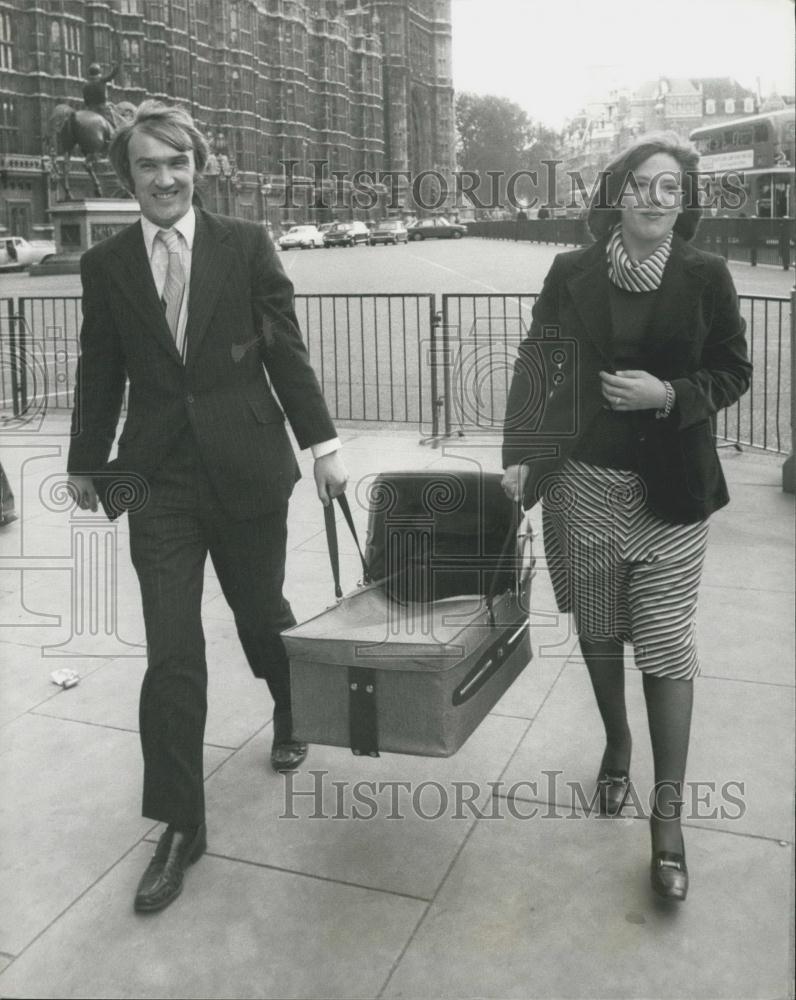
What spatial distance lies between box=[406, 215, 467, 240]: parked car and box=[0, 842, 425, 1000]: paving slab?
21.1 ft

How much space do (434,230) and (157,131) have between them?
337 inches

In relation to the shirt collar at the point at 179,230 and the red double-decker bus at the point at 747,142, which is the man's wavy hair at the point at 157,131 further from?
the red double-decker bus at the point at 747,142

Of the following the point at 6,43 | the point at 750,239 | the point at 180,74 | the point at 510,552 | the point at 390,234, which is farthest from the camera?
the point at 750,239

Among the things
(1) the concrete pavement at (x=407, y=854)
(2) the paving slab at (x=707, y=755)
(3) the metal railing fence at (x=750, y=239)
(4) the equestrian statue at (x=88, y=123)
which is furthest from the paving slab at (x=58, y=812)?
(3) the metal railing fence at (x=750, y=239)

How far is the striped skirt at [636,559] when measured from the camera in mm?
2908

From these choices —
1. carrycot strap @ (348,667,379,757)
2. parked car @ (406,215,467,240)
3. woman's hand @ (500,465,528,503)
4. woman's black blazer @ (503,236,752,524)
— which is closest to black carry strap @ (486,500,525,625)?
woman's hand @ (500,465,528,503)

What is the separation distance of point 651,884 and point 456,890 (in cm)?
49

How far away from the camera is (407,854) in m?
3.10

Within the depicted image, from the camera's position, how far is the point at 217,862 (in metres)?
3.08

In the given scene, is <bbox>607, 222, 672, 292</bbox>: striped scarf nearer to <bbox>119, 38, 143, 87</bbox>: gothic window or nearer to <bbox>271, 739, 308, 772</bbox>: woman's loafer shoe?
<bbox>271, 739, 308, 772</bbox>: woman's loafer shoe

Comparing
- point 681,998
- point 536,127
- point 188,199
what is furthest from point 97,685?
point 536,127

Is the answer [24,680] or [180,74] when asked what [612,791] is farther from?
[180,74]

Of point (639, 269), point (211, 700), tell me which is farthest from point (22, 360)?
point (639, 269)

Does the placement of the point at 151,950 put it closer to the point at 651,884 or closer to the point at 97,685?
the point at 651,884
